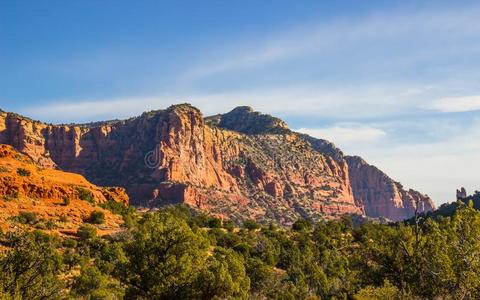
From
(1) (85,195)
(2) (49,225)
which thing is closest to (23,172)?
(1) (85,195)

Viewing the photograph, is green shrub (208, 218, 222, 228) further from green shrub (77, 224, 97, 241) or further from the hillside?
green shrub (77, 224, 97, 241)

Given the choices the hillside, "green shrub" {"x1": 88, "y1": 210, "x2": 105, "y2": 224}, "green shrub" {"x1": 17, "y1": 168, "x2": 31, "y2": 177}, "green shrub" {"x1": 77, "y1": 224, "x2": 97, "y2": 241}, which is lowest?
"green shrub" {"x1": 77, "y1": 224, "x2": 97, "y2": 241}

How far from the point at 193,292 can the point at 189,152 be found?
17350 cm

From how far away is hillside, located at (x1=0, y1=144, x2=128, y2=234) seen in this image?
183 ft

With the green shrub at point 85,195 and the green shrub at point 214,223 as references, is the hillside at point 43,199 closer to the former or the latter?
the green shrub at point 85,195

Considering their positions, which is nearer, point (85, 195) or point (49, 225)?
point (49, 225)

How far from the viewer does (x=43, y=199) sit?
65.2 m

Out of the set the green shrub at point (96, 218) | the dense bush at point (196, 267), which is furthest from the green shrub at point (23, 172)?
the dense bush at point (196, 267)

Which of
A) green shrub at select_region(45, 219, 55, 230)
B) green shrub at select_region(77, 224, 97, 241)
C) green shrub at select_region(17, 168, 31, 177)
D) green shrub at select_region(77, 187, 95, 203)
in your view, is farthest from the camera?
green shrub at select_region(77, 187, 95, 203)

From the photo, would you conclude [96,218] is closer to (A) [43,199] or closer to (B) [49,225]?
(A) [43,199]

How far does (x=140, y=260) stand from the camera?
28.5 meters

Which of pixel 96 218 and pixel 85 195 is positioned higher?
pixel 85 195

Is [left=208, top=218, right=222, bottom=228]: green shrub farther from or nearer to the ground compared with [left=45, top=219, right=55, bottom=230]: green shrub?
nearer to the ground

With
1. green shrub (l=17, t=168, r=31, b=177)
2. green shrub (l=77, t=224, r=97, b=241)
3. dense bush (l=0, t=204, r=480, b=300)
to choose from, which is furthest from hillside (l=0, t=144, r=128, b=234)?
dense bush (l=0, t=204, r=480, b=300)
